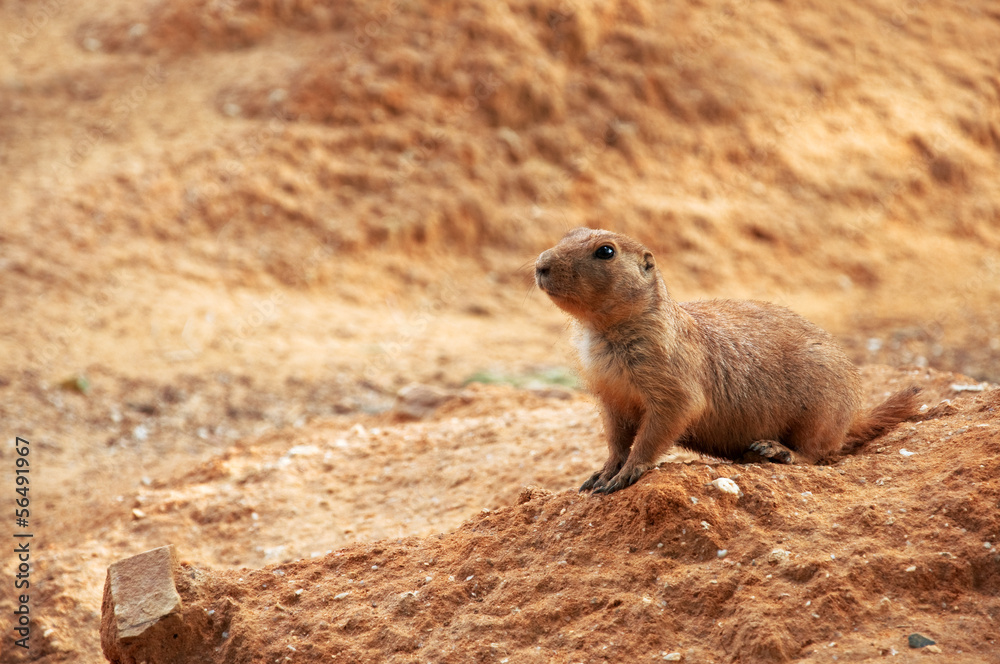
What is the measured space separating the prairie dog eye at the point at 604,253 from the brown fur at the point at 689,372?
0.06 ft

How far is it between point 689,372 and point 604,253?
64 centimetres

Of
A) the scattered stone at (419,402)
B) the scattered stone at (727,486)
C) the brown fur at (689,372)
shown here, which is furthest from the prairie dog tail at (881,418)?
the scattered stone at (419,402)

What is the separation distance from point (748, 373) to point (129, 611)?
9.27 ft

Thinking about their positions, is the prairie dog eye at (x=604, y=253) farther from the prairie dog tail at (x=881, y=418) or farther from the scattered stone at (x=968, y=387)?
the scattered stone at (x=968, y=387)

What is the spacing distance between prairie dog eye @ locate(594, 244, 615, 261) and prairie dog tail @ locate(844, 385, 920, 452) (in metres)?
1.52

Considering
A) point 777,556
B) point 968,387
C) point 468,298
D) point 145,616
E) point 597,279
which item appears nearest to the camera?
point 777,556

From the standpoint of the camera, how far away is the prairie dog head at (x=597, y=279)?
417 cm

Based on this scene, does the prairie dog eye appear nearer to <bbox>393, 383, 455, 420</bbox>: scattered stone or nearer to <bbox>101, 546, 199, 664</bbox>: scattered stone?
<bbox>101, 546, 199, 664</bbox>: scattered stone

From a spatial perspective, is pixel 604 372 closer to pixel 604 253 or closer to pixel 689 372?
pixel 689 372

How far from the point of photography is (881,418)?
4887mm

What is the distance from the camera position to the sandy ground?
3.63 metres

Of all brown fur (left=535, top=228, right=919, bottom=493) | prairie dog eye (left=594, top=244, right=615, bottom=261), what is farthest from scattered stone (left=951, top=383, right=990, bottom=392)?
prairie dog eye (left=594, top=244, right=615, bottom=261)

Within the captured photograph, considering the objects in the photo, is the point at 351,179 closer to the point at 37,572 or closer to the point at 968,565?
the point at 37,572

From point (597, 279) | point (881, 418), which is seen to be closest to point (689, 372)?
point (597, 279)
